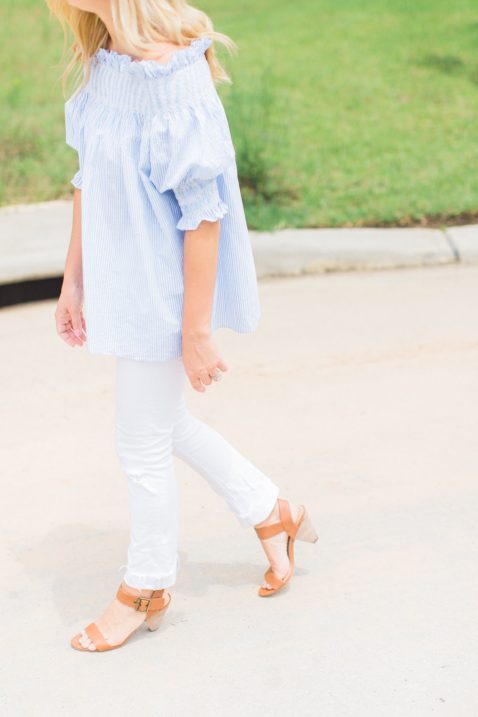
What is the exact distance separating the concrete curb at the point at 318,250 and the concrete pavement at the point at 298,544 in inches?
11.9

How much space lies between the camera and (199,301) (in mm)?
2273

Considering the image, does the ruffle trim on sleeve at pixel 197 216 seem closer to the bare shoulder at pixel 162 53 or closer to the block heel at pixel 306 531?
the bare shoulder at pixel 162 53

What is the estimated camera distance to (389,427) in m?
3.55

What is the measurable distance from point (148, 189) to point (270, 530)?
37.4 inches

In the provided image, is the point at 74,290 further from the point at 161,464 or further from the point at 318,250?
the point at 318,250

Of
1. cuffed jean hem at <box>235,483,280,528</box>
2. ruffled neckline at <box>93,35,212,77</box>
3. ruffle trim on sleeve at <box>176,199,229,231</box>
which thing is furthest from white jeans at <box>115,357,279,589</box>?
ruffled neckline at <box>93,35,212,77</box>

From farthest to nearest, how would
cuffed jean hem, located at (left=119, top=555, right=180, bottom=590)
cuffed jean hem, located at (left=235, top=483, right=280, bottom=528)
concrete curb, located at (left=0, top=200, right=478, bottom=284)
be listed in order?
concrete curb, located at (left=0, top=200, right=478, bottom=284) → cuffed jean hem, located at (left=235, top=483, right=280, bottom=528) → cuffed jean hem, located at (left=119, top=555, right=180, bottom=590)

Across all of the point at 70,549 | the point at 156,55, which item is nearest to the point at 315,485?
the point at 70,549

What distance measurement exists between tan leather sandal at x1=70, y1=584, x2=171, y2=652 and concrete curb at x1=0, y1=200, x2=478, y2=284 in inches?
93.0

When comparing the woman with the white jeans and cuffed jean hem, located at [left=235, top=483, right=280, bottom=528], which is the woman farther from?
cuffed jean hem, located at [left=235, top=483, right=280, bottom=528]

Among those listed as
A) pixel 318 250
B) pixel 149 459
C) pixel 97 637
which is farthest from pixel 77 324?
pixel 318 250

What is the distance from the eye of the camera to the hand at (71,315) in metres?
2.62

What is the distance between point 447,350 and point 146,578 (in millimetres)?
1903

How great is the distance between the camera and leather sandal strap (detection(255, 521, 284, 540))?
2.71m
